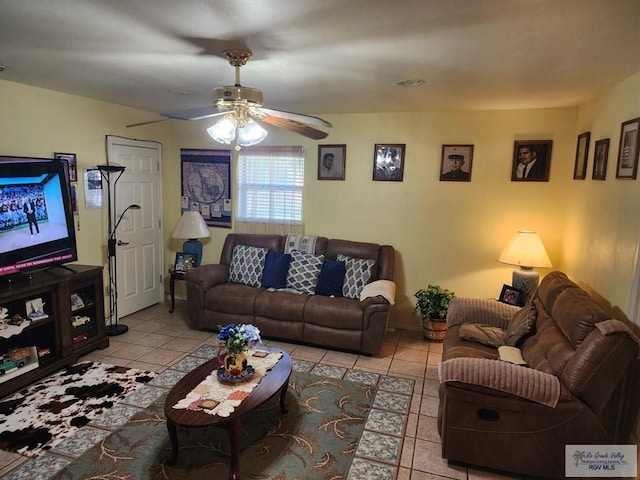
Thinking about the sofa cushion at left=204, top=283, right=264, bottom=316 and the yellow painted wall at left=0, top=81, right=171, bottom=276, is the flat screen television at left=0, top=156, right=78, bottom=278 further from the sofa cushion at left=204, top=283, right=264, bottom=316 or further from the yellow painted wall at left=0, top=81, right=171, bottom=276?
the sofa cushion at left=204, top=283, right=264, bottom=316

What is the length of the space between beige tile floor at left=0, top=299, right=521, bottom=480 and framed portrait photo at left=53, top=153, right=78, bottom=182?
167 centimetres

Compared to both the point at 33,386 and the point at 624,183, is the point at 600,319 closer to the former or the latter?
the point at 624,183

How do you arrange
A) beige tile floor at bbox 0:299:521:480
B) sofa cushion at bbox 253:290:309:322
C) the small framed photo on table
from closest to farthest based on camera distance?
beige tile floor at bbox 0:299:521:480 → sofa cushion at bbox 253:290:309:322 → the small framed photo on table

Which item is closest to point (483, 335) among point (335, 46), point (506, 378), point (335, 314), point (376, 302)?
point (506, 378)

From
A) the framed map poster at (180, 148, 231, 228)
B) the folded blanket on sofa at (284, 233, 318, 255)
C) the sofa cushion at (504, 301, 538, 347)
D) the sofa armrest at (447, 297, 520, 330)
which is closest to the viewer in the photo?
the sofa cushion at (504, 301, 538, 347)

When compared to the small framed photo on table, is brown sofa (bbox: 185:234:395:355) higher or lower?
lower

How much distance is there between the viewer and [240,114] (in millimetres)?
2318

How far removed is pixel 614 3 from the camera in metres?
1.58

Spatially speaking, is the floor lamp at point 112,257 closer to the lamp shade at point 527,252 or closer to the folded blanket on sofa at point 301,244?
the folded blanket on sofa at point 301,244

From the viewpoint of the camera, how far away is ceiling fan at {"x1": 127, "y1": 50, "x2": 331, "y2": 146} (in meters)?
2.20

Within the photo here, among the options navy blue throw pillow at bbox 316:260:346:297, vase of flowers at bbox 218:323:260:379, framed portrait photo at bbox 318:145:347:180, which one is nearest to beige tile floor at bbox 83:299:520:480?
navy blue throw pillow at bbox 316:260:346:297

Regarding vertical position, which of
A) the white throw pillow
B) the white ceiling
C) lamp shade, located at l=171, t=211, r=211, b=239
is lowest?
the white throw pillow

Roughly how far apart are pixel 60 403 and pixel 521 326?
134 inches

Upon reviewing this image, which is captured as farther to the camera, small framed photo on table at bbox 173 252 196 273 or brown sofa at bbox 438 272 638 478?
small framed photo on table at bbox 173 252 196 273
